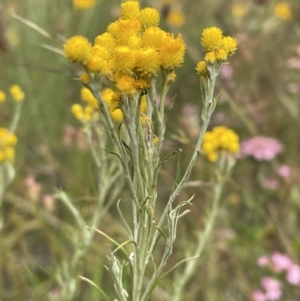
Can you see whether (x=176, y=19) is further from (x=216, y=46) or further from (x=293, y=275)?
(x=216, y=46)

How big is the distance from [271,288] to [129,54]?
1.28 m

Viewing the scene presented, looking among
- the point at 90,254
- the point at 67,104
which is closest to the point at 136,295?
the point at 90,254

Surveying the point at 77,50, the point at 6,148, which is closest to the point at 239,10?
the point at 6,148

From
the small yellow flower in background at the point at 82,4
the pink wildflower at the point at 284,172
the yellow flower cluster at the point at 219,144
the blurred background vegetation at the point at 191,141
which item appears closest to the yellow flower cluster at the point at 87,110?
the yellow flower cluster at the point at 219,144

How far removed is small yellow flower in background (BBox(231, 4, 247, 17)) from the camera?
2.69 m

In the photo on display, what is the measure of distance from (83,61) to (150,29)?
0.32 ft

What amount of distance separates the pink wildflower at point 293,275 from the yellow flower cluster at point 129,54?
1242mm

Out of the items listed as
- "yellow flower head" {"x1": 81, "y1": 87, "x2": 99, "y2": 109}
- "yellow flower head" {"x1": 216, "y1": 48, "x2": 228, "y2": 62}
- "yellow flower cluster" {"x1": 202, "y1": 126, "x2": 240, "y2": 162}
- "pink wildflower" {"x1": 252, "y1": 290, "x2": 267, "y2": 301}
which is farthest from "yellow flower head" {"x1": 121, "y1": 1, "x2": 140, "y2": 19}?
"pink wildflower" {"x1": 252, "y1": 290, "x2": 267, "y2": 301}

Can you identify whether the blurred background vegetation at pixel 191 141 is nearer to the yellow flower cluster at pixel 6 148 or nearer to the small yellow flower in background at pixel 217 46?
the yellow flower cluster at pixel 6 148

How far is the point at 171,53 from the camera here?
0.55 metres

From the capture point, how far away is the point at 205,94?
0.60 m

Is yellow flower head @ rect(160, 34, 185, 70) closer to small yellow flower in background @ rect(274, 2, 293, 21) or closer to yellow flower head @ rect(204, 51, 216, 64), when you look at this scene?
yellow flower head @ rect(204, 51, 216, 64)

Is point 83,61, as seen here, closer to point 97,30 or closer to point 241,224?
point 241,224

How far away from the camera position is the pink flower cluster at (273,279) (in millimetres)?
1617
